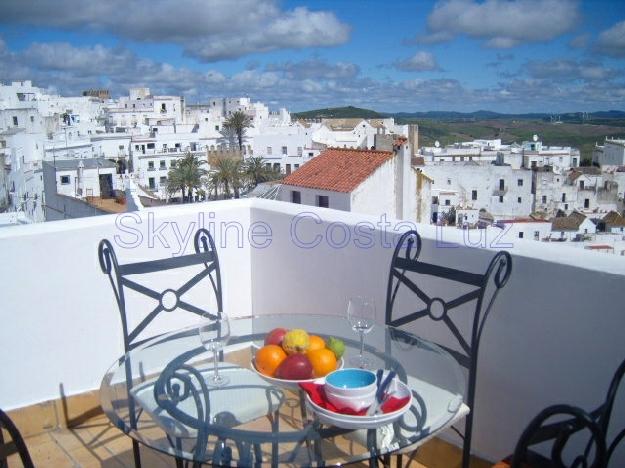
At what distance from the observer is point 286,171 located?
35250 mm

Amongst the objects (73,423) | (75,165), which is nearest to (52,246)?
(73,423)

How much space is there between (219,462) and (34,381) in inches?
63.2

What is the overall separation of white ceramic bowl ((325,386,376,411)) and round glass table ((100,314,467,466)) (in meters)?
0.06

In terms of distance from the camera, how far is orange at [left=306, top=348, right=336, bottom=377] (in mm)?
1532

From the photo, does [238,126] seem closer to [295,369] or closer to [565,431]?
[295,369]

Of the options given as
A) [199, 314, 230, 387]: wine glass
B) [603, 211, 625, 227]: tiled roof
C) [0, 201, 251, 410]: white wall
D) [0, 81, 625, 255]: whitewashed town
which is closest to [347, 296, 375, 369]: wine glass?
[199, 314, 230, 387]: wine glass

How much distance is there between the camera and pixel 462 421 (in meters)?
2.17

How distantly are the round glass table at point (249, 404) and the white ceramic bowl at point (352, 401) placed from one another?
0.06 meters

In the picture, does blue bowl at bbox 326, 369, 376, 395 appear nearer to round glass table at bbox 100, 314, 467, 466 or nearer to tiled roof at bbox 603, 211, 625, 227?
round glass table at bbox 100, 314, 467, 466

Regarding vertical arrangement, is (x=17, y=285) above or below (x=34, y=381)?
above

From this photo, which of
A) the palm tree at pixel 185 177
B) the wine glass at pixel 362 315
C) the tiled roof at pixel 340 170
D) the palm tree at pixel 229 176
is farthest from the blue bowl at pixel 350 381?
the palm tree at pixel 229 176

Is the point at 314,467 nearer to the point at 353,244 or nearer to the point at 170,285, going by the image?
the point at 353,244

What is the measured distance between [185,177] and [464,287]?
1177 inches

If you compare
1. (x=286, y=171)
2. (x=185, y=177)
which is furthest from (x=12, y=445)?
(x=286, y=171)
